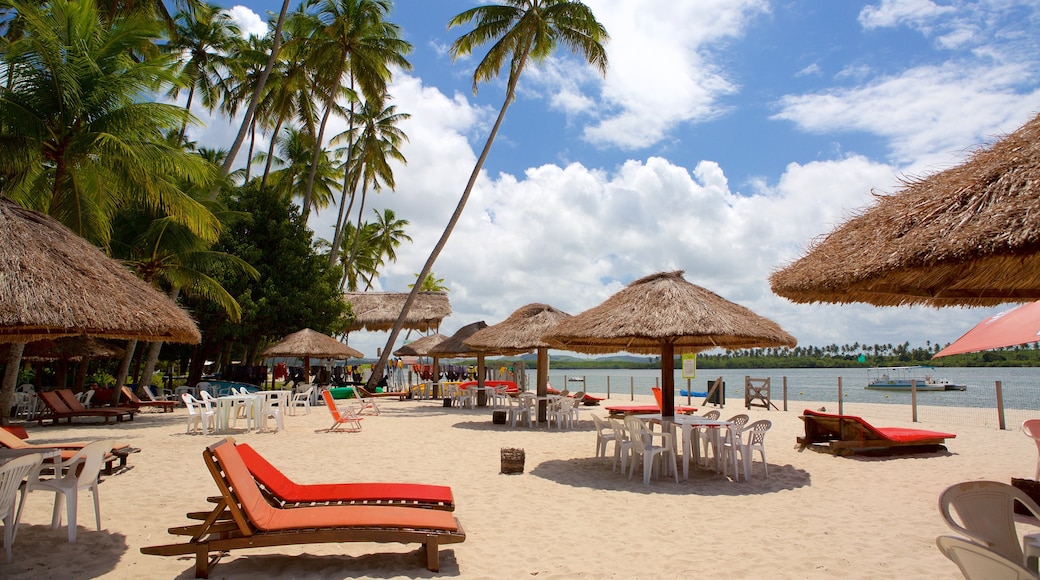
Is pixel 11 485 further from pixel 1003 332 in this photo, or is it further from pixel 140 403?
pixel 140 403

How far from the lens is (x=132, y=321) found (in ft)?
17.7

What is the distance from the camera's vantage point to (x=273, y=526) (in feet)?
12.9

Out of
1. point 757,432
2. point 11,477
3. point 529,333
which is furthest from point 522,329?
point 11,477

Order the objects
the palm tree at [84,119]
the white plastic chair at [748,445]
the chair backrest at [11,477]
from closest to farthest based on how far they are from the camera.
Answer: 1. the chair backrest at [11,477]
2. the white plastic chair at [748,445]
3. the palm tree at [84,119]

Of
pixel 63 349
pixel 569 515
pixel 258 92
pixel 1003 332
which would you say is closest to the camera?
pixel 569 515

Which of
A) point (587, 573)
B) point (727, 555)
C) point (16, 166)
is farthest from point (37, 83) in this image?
point (727, 555)

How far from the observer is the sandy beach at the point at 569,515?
13.9ft

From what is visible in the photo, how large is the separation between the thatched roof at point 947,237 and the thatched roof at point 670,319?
2736 millimetres

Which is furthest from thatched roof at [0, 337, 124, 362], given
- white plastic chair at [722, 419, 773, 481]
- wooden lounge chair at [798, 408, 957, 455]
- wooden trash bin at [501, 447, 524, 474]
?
wooden lounge chair at [798, 408, 957, 455]

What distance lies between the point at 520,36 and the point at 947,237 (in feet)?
57.1

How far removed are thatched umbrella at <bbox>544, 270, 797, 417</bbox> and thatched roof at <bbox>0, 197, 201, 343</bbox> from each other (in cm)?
528

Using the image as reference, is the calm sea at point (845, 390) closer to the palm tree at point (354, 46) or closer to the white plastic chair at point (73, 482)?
the palm tree at point (354, 46)

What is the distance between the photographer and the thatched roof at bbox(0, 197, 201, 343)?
4.67m

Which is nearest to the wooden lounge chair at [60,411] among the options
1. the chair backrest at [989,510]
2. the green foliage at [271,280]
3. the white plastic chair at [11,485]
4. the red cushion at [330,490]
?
the green foliage at [271,280]
